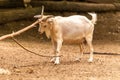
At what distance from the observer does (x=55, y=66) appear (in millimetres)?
8969

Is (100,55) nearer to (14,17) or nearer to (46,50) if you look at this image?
(46,50)

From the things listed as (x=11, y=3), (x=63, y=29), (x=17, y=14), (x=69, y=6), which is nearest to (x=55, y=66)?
(x=63, y=29)

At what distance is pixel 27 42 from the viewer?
42.6ft

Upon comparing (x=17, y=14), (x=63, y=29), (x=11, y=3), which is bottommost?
(x=17, y=14)

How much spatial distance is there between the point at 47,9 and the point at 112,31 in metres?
2.68

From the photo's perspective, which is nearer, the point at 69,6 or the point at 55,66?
the point at 55,66

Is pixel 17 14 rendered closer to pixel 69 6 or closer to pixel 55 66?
pixel 69 6

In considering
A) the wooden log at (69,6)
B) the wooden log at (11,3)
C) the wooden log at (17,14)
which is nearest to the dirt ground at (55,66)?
the wooden log at (17,14)

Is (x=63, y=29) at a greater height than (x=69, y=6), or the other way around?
(x=63, y=29)

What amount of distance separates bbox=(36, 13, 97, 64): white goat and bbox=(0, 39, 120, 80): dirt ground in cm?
43

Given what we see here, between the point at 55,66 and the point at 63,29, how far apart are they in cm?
101

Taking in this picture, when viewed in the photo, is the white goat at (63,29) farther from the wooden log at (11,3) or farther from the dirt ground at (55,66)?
the wooden log at (11,3)

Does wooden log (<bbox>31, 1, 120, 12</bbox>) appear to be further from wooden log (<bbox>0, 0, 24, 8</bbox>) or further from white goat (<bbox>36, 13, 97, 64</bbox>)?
white goat (<bbox>36, 13, 97, 64</bbox>)

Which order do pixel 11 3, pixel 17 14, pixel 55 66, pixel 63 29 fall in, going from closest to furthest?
pixel 55 66
pixel 63 29
pixel 17 14
pixel 11 3
